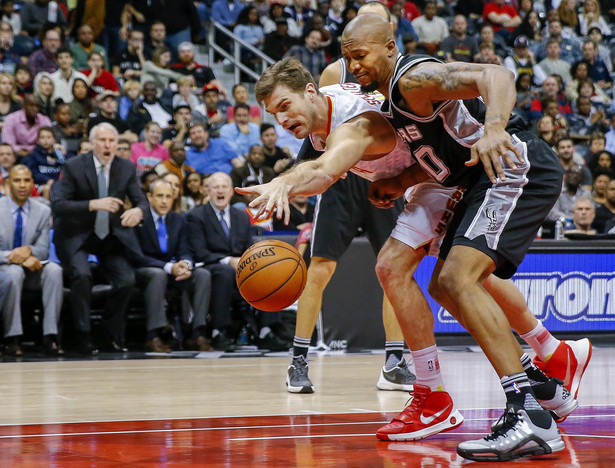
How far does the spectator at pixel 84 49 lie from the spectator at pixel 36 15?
0.58 m

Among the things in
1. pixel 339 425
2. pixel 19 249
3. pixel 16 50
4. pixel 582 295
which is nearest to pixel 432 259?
pixel 582 295

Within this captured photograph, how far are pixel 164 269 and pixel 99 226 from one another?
72cm

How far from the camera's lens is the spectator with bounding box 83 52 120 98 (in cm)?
1223

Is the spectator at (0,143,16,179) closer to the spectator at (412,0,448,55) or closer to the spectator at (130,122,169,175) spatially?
the spectator at (130,122,169,175)

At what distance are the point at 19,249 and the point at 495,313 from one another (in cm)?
547

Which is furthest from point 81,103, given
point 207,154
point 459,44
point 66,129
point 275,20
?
point 459,44

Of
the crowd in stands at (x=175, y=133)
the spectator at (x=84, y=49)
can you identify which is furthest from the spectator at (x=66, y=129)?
the spectator at (x=84, y=49)

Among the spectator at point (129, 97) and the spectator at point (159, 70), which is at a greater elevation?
the spectator at point (159, 70)

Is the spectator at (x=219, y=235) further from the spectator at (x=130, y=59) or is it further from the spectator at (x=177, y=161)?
the spectator at (x=130, y=59)

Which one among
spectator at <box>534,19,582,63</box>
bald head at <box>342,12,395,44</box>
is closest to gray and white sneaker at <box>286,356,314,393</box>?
bald head at <box>342,12,395,44</box>

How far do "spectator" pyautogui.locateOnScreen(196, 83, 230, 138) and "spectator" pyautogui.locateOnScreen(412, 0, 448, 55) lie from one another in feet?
14.8

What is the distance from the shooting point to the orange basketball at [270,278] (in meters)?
4.02

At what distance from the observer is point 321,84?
230 inches

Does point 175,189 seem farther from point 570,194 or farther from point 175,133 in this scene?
point 570,194
